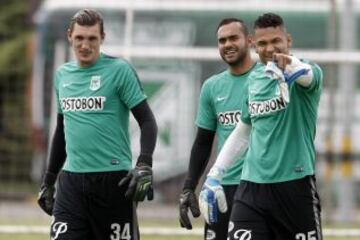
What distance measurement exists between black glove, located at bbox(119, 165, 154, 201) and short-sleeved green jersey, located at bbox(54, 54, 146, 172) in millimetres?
183

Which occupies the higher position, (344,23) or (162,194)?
→ (344,23)

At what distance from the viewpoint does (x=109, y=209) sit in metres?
8.73

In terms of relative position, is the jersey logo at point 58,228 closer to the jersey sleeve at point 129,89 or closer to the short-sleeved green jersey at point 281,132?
the jersey sleeve at point 129,89

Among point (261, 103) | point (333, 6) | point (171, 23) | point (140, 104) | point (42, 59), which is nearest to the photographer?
point (261, 103)

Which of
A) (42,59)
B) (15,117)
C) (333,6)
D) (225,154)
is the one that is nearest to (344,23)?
(333,6)

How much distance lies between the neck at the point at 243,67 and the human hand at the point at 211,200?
105cm

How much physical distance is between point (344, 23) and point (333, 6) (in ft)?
0.92

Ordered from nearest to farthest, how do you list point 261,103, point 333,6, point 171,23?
point 261,103 → point 333,6 → point 171,23

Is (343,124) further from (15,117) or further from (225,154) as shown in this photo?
(225,154)

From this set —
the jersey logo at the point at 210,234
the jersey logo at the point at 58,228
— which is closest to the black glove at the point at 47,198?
the jersey logo at the point at 58,228

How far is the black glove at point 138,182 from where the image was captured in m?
8.54

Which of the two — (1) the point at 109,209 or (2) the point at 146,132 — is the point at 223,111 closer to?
(2) the point at 146,132

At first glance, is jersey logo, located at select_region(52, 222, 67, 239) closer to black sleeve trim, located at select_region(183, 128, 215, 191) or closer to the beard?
black sleeve trim, located at select_region(183, 128, 215, 191)

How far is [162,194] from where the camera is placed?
17125 mm
